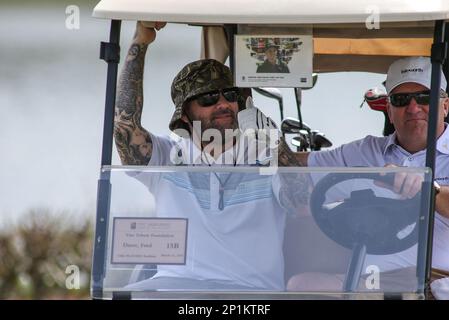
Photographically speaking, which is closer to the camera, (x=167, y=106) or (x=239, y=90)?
(x=239, y=90)

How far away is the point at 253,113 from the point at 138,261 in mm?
770

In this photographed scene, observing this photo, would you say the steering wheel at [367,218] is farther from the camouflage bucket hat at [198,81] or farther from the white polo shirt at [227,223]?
the camouflage bucket hat at [198,81]

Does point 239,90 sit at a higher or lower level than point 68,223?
higher

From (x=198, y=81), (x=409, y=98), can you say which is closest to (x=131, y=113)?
(x=198, y=81)

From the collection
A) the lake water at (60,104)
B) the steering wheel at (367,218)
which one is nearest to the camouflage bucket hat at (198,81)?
the steering wheel at (367,218)

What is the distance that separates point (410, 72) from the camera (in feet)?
14.1

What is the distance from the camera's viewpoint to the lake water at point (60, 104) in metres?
10.2

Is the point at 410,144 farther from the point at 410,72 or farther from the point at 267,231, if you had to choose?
the point at 267,231

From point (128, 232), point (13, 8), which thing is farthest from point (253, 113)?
point (13, 8)

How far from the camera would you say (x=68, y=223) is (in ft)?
30.5

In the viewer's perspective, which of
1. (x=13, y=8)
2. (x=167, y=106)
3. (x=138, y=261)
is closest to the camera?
(x=138, y=261)

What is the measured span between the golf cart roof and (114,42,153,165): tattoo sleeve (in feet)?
1.56

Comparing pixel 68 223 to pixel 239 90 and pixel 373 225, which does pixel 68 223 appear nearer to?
pixel 239 90

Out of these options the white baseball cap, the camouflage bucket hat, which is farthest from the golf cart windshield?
the white baseball cap
